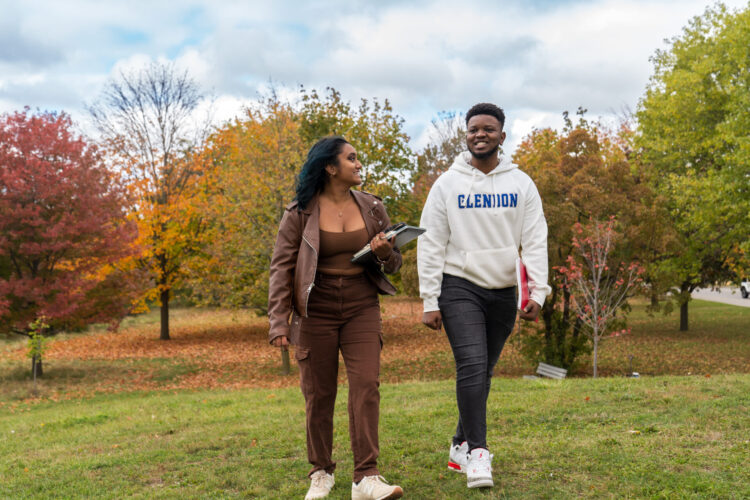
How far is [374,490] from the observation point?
3674 millimetres

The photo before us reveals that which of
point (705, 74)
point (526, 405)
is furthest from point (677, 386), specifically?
point (705, 74)

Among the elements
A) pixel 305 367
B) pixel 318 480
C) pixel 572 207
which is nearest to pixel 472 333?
pixel 305 367

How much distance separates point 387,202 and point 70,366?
389 inches

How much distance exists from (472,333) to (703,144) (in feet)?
54.6

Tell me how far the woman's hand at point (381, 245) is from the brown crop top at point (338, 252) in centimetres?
19

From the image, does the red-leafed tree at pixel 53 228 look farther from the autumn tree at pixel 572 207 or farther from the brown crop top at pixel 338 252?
the brown crop top at pixel 338 252

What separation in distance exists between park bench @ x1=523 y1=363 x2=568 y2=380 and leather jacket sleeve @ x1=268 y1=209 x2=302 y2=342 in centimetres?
954

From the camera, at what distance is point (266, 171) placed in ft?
52.2

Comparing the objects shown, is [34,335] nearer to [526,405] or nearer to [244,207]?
[244,207]

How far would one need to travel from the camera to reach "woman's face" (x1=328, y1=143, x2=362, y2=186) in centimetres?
394

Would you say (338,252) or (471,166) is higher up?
(471,166)

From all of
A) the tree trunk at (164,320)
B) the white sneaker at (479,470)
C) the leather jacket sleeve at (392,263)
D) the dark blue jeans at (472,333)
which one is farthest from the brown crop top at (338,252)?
the tree trunk at (164,320)

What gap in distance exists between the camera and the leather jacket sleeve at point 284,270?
376cm

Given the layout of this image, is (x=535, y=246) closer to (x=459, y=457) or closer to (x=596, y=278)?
(x=459, y=457)
